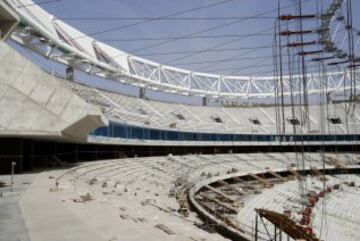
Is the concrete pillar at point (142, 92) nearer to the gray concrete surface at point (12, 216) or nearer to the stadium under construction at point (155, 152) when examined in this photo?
the stadium under construction at point (155, 152)

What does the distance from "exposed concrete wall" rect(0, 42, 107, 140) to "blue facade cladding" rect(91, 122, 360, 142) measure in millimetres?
9528

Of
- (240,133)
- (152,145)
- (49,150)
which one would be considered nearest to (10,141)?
(49,150)

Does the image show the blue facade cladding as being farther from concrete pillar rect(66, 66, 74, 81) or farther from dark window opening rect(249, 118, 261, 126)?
concrete pillar rect(66, 66, 74, 81)

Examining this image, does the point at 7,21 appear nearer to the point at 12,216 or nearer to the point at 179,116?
the point at 12,216

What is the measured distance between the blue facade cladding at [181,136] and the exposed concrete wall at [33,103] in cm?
953

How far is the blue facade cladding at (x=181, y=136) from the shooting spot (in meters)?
37.8

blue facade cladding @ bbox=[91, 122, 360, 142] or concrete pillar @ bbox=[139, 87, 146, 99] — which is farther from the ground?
concrete pillar @ bbox=[139, 87, 146, 99]

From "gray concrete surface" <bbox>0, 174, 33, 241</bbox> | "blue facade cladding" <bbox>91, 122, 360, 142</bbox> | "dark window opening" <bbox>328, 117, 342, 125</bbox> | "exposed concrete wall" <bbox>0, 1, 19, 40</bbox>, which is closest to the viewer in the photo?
"gray concrete surface" <bbox>0, 174, 33, 241</bbox>

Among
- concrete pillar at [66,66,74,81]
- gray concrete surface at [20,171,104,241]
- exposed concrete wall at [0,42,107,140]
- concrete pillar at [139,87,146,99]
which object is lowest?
gray concrete surface at [20,171,104,241]

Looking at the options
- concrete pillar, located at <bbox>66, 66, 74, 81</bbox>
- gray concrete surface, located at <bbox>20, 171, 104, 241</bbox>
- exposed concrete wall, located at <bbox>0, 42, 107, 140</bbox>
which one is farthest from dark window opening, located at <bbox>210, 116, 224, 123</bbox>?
gray concrete surface, located at <bbox>20, 171, 104, 241</bbox>

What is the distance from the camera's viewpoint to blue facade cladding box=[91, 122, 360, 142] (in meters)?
37.8

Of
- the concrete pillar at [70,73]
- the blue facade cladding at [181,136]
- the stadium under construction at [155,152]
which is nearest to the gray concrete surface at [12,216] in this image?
the stadium under construction at [155,152]

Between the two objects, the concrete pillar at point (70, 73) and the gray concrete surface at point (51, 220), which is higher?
the concrete pillar at point (70, 73)

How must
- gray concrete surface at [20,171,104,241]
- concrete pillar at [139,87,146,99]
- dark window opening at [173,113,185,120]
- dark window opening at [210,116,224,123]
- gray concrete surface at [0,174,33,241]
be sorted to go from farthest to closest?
dark window opening at [210,116,224,123] < concrete pillar at [139,87,146,99] < dark window opening at [173,113,185,120] < gray concrete surface at [20,171,104,241] < gray concrete surface at [0,174,33,241]
